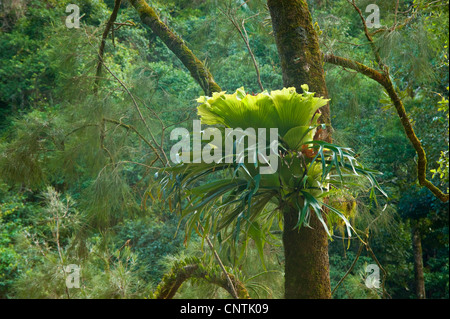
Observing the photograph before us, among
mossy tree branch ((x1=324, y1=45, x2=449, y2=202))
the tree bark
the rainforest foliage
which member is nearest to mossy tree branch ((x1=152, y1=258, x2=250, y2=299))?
the rainforest foliage

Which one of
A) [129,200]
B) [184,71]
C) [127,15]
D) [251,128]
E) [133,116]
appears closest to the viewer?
[251,128]

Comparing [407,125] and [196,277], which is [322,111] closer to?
[407,125]

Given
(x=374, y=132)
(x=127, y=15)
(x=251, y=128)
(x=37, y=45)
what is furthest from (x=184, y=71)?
(x=251, y=128)

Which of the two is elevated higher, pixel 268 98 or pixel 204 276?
pixel 268 98

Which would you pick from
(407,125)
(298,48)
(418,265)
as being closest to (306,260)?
(298,48)

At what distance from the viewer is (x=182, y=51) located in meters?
2.60

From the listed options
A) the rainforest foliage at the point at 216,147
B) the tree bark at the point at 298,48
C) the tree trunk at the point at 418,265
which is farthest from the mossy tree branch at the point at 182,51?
the tree trunk at the point at 418,265

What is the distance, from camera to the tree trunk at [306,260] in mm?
1282

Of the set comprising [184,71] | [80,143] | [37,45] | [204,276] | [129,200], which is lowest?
[204,276]

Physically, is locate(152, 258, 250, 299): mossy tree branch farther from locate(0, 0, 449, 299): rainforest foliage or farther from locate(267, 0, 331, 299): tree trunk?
locate(267, 0, 331, 299): tree trunk
